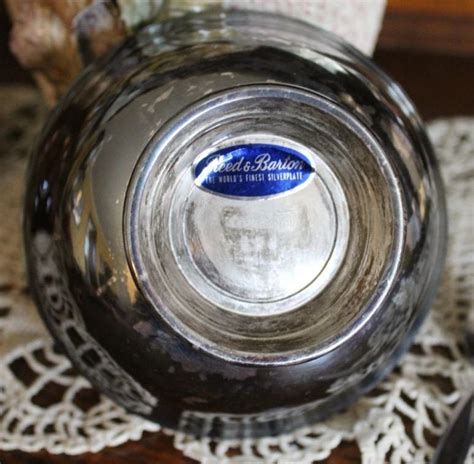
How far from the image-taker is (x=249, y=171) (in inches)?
21.0

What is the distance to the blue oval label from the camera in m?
0.53

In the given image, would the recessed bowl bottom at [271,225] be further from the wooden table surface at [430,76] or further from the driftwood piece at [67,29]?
the wooden table surface at [430,76]

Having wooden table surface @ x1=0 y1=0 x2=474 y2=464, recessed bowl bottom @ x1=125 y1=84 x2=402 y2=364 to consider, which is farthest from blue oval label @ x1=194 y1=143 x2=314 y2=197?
wooden table surface @ x1=0 y1=0 x2=474 y2=464

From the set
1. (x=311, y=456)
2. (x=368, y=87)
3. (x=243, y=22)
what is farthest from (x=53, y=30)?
(x=311, y=456)

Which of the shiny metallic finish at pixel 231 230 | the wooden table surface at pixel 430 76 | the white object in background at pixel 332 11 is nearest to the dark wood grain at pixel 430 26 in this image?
the wooden table surface at pixel 430 76

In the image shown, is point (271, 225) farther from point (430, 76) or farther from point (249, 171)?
point (430, 76)

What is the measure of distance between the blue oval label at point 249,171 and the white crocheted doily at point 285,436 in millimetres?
196

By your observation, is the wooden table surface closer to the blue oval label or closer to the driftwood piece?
the driftwood piece

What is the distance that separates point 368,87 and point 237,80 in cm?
11

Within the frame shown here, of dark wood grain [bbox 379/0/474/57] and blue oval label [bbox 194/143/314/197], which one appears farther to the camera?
dark wood grain [bbox 379/0/474/57]

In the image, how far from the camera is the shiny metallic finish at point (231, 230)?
52 centimetres

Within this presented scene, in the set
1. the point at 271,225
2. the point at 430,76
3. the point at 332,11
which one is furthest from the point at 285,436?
the point at 430,76

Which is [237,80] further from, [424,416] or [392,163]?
[424,416]

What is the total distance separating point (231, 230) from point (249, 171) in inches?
1.7
